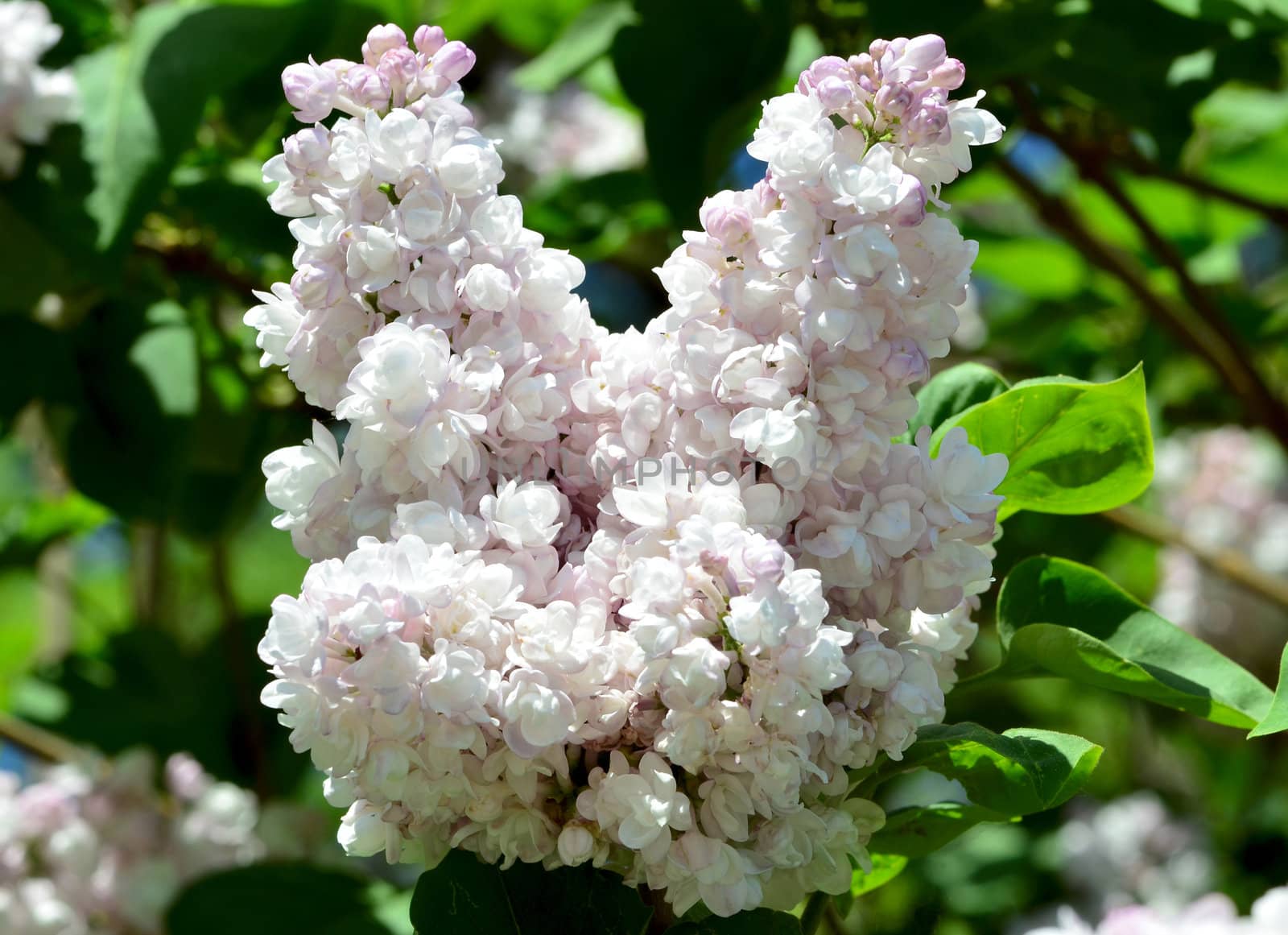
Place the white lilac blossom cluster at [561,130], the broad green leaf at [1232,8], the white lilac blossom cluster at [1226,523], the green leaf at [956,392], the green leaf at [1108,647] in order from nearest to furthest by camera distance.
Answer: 1. the green leaf at [1108,647]
2. the green leaf at [956,392]
3. the broad green leaf at [1232,8]
4. the white lilac blossom cluster at [561,130]
5. the white lilac blossom cluster at [1226,523]

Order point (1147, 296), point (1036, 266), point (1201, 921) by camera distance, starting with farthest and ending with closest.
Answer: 1. point (1036, 266)
2. point (1147, 296)
3. point (1201, 921)

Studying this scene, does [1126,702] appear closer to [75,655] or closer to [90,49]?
[75,655]

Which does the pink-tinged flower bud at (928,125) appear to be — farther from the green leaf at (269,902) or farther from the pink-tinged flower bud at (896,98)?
the green leaf at (269,902)

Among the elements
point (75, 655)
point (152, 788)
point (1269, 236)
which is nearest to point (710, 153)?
point (152, 788)

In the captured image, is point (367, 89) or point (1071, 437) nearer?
point (367, 89)

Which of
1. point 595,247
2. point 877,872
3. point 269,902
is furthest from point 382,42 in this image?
point 595,247

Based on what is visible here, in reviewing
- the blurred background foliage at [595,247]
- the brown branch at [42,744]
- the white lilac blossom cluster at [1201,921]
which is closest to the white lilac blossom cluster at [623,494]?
the blurred background foliage at [595,247]

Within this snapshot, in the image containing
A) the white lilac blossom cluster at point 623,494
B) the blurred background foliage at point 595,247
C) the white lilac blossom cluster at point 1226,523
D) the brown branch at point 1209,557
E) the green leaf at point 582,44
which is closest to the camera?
the white lilac blossom cluster at point 623,494

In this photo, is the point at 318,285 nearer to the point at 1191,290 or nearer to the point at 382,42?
the point at 382,42
